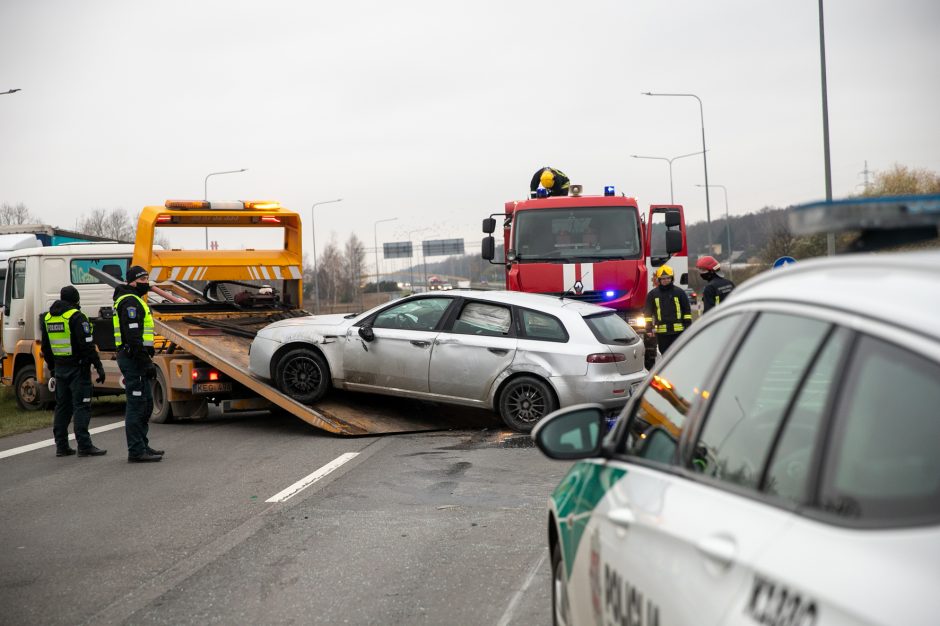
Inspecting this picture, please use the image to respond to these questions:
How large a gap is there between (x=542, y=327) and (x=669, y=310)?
319 cm

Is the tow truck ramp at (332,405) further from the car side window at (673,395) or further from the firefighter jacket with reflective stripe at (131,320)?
the car side window at (673,395)

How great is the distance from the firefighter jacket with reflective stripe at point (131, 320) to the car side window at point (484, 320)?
335cm

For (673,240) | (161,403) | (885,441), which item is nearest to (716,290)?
(673,240)

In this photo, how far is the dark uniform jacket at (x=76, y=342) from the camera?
11.9m

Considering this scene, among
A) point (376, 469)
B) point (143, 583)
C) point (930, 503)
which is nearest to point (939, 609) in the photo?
point (930, 503)

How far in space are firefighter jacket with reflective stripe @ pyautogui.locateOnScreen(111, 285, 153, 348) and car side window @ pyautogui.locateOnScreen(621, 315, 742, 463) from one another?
29.0ft

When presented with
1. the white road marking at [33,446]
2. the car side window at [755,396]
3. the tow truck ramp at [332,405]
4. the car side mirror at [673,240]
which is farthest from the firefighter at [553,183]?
the car side window at [755,396]

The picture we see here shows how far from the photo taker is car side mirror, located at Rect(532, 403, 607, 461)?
3.33 meters

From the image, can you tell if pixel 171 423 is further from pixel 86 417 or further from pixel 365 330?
pixel 365 330

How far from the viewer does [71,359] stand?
11.9 m

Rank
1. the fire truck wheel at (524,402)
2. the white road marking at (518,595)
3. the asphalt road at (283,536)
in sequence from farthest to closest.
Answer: the fire truck wheel at (524,402) < the asphalt road at (283,536) < the white road marking at (518,595)

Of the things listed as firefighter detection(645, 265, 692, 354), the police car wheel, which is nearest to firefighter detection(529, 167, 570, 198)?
firefighter detection(645, 265, 692, 354)

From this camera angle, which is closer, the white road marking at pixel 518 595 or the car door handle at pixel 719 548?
the car door handle at pixel 719 548

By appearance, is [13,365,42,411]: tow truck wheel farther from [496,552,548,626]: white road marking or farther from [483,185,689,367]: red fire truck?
[496,552,548,626]: white road marking
